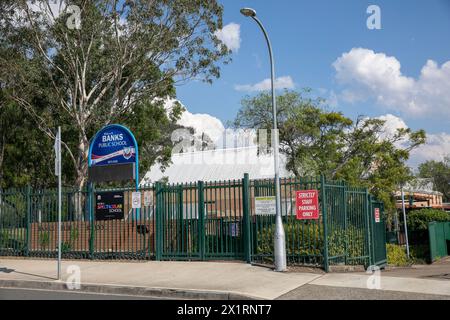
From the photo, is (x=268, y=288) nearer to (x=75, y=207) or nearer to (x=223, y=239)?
(x=223, y=239)

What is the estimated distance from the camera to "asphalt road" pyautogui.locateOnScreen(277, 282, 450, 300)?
9641mm

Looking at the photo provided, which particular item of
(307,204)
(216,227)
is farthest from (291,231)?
(216,227)

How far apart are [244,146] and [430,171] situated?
55065 millimetres

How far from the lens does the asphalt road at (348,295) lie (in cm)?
964

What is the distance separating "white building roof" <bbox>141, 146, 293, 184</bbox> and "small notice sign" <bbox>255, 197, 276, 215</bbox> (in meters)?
18.1

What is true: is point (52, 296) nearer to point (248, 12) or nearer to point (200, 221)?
point (200, 221)

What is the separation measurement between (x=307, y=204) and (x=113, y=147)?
8.05 m

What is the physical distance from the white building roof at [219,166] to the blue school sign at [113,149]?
1527 cm

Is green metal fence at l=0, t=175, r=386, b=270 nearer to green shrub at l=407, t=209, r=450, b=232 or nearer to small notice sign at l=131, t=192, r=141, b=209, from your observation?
small notice sign at l=131, t=192, r=141, b=209

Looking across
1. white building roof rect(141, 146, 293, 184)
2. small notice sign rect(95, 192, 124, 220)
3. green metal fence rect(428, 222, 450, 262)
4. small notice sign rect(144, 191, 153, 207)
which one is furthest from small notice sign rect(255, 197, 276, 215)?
white building roof rect(141, 146, 293, 184)

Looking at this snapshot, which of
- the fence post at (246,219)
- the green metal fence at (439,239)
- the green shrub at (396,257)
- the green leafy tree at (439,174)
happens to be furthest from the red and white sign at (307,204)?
the green leafy tree at (439,174)

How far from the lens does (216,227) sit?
47.9ft
